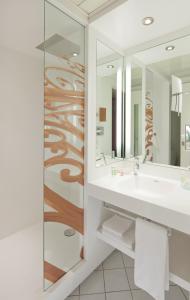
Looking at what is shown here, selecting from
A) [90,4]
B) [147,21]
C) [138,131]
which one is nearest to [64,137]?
[138,131]

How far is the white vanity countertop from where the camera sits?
1.14 meters

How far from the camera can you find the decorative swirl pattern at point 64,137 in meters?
1.47

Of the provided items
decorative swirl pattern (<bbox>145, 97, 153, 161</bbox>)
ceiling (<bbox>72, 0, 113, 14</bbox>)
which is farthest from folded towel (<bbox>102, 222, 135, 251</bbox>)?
ceiling (<bbox>72, 0, 113, 14</bbox>)

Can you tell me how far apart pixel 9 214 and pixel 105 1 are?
7.90 ft

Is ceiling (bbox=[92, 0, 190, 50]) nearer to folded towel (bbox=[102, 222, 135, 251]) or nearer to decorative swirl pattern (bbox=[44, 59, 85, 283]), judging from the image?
decorative swirl pattern (bbox=[44, 59, 85, 283])

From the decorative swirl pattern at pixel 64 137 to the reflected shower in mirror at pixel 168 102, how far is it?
0.77 m

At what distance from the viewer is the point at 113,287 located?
5.45ft

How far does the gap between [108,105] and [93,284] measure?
1.72m

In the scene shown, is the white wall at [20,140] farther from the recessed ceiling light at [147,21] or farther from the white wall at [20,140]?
the recessed ceiling light at [147,21]

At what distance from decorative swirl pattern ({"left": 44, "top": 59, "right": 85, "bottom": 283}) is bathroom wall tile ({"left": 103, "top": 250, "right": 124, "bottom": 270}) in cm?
36

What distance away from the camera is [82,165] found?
171cm

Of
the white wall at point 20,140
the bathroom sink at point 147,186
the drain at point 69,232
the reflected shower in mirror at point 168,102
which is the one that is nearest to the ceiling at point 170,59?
the reflected shower in mirror at point 168,102

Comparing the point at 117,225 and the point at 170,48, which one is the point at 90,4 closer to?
the point at 170,48

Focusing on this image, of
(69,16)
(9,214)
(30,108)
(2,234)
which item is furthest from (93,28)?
(2,234)
